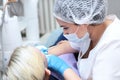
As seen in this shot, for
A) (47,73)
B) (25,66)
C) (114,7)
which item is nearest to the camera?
(25,66)

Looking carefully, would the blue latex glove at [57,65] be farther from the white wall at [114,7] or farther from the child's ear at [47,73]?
the white wall at [114,7]

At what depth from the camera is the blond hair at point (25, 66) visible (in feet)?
3.28

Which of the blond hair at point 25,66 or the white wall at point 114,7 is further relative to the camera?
the white wall at point 114,7

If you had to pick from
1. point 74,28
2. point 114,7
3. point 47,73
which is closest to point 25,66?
point 47,73

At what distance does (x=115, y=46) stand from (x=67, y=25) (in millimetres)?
256

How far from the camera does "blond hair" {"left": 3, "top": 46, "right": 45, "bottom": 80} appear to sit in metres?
1.00

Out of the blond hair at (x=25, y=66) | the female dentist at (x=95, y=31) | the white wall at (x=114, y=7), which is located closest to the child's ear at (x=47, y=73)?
the blond hair at (x=25, y=66)

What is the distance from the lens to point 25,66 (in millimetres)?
1024

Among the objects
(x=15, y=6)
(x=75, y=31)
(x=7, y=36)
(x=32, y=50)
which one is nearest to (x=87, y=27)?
(x=75, y=31)

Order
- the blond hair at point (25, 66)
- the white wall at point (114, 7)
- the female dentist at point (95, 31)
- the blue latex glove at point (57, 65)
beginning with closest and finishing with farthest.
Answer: the blond hair at point (25, 66)
the female dentist at point (95, 31)
the blue latex glove at point (57, 65)
the white wall at point (114, 7)

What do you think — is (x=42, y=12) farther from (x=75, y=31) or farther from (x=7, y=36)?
(x=75, y=31)

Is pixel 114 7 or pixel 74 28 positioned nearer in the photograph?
pixel 74 28

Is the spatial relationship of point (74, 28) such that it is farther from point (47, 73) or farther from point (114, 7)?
point (114, 7)

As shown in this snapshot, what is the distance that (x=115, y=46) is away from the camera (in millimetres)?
1118
